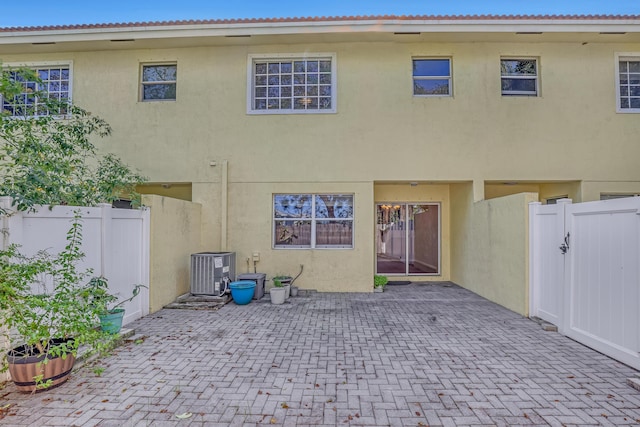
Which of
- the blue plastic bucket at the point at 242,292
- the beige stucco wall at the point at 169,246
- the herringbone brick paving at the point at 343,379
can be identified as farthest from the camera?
the blue plastic bucket at the point at 242,292

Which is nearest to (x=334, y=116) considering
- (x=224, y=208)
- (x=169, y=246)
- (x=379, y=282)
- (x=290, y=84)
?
(x=290, y=84)

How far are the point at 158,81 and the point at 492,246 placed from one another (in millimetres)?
9733

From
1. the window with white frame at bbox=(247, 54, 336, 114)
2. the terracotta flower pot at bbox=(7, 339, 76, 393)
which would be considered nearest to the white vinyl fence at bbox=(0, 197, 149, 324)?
the terracotta flower pot at bbox=(7, 339, 76, 393)

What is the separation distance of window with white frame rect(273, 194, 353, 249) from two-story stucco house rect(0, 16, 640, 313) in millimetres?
38

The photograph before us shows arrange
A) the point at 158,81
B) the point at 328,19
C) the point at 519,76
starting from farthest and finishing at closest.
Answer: the point at 158,81, the point at 519,76, the point at 328,19

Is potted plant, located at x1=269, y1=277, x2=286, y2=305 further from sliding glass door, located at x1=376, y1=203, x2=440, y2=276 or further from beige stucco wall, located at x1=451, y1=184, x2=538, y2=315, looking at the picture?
beige stucco wall, located at x1=451, y1=184, x2=538, y2=315

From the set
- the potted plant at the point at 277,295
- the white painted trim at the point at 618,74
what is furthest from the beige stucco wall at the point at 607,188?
the potted plant at the point at 277,295

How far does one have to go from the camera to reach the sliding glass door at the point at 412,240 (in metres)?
10.6

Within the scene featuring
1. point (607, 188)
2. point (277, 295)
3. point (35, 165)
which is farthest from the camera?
point (607, 188)

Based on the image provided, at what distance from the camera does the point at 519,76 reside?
892cm

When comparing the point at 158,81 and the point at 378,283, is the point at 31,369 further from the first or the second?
the point at 158,81

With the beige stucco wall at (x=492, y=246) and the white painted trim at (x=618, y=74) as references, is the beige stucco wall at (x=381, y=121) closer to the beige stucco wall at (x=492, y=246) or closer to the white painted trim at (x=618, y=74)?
the white painted trim at (x=618, y=74)

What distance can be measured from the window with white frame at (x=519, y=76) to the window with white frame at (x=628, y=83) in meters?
2.09

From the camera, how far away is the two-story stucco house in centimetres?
858
